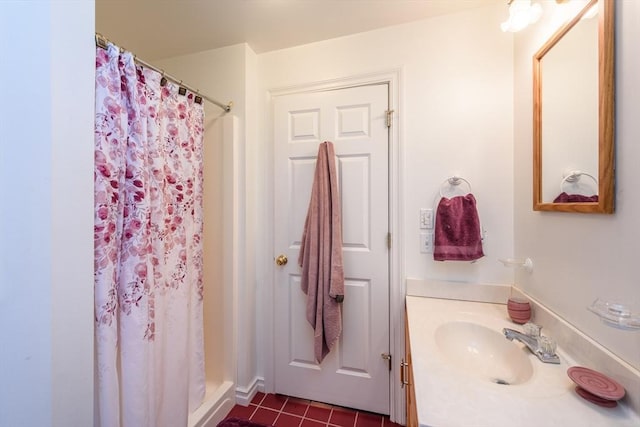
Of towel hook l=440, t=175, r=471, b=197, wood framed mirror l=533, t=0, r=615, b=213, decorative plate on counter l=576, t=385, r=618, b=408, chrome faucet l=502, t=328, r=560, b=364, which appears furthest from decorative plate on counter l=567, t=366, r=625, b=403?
towel hook l=440, t=175, r=471, b=197

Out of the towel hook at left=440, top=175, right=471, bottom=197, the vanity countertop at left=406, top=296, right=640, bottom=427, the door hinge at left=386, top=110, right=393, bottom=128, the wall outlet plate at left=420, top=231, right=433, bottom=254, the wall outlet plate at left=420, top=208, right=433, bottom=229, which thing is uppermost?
the door hinge at left=386, top=110, right=393, bottom=128

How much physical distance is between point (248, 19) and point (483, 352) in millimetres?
2042

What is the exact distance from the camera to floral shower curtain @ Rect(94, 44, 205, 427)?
0.87 meters

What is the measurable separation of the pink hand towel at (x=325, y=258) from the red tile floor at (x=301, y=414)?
0.37 m

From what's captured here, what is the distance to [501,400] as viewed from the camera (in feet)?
2.04

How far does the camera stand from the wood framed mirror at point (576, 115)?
0.72m

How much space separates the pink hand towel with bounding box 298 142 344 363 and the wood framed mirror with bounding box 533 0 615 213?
0.96 meters

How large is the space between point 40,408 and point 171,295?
591mm

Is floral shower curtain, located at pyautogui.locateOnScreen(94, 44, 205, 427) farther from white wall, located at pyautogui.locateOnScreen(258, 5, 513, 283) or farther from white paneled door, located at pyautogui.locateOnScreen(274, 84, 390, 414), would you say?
white wall, located at pyautogui.locateOnScreen(258, 5, 513, 283)

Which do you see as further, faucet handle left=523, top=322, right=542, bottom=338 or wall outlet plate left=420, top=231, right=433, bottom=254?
wall outlet plate left=420, top=231, right=433, bottom=254

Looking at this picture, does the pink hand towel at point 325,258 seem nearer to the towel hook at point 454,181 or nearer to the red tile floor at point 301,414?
the red tile floor at point 301,414

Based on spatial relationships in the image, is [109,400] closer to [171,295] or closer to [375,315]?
[171,295]

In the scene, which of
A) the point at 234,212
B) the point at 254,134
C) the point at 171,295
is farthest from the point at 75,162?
the point at 254,134

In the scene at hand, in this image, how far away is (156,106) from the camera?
1107 mm
